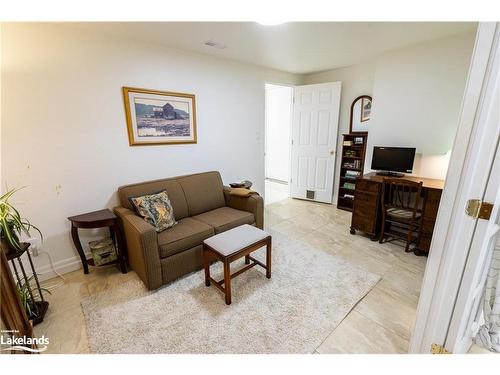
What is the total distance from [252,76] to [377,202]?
2.56 m

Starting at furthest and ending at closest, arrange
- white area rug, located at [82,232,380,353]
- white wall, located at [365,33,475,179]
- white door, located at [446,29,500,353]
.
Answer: white wall, located at [365,33,475,179] < white area rug, located at [82,232,380,353] < white door, located at [446,29,500,353]

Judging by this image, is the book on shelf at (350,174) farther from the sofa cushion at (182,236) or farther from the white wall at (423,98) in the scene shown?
the sofa cushion at (182,236)

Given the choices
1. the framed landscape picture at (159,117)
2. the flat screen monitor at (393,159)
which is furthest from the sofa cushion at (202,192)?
the flat screen monitor at (393,159)

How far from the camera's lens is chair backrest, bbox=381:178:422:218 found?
8.16 feet

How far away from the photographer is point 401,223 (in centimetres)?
295

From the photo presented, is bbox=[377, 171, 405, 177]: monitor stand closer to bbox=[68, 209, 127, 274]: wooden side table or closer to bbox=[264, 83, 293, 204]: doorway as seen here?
bbox=[264, 83, 293, 204]: doorway

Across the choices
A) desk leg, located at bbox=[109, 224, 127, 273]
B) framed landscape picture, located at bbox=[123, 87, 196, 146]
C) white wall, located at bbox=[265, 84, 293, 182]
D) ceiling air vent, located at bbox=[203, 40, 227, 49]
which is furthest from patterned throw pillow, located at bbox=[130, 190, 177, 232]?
white wall, located at bbox=[265, 84, 293, 182]

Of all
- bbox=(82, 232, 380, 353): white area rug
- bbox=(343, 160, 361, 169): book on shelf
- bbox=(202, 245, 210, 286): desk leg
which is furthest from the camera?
bbox=(343, 160, 361, 169): book on shelf

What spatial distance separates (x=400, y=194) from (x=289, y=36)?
2.32 metres

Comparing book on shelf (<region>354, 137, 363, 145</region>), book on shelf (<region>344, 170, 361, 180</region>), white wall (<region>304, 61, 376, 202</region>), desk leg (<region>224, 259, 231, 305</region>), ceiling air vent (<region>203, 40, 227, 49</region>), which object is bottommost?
desk leg (<region>224, 259, 231, 305</region>)

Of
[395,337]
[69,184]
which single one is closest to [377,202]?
[395,337]

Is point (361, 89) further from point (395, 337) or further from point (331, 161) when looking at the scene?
point (395, 337)

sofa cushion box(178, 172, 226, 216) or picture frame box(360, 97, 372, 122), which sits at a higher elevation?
picture frame box(360, 97, 372, 122)

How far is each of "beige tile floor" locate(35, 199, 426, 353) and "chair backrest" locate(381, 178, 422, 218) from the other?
521 mm
